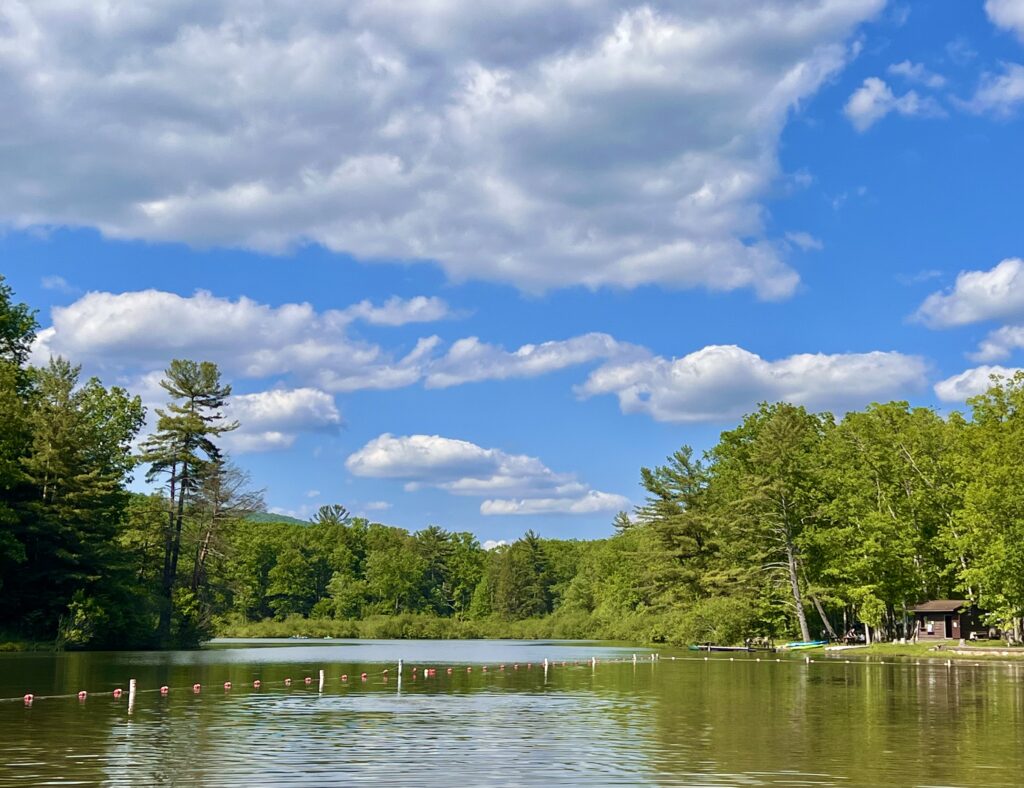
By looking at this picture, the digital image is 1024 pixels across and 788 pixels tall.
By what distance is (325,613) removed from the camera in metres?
179

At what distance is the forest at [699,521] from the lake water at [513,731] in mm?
24981

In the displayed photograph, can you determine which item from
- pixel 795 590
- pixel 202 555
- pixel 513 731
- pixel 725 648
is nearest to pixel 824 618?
pixel 795 590

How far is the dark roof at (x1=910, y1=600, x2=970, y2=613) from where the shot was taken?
84.9 meters

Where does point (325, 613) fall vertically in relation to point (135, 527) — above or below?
below

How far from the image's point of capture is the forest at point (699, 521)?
7494cm

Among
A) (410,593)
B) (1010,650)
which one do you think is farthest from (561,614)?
(1010,650)

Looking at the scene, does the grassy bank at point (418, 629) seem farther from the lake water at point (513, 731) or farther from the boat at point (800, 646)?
the lake water at point (513, 731)

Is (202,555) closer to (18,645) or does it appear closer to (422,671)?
(18,645)

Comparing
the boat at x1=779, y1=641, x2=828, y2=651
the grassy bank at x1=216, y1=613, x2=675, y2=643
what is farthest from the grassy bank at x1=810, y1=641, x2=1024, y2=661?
the grassy bank at x1=216, y1=613, x2=675, y2=643

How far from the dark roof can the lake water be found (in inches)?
1403

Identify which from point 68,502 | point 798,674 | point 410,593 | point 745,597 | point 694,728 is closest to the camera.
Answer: point 694,728

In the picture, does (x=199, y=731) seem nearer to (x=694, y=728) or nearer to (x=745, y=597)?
(x=694, y=728)

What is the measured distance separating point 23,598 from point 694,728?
6051 centimetres

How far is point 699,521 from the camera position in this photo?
10856cm
